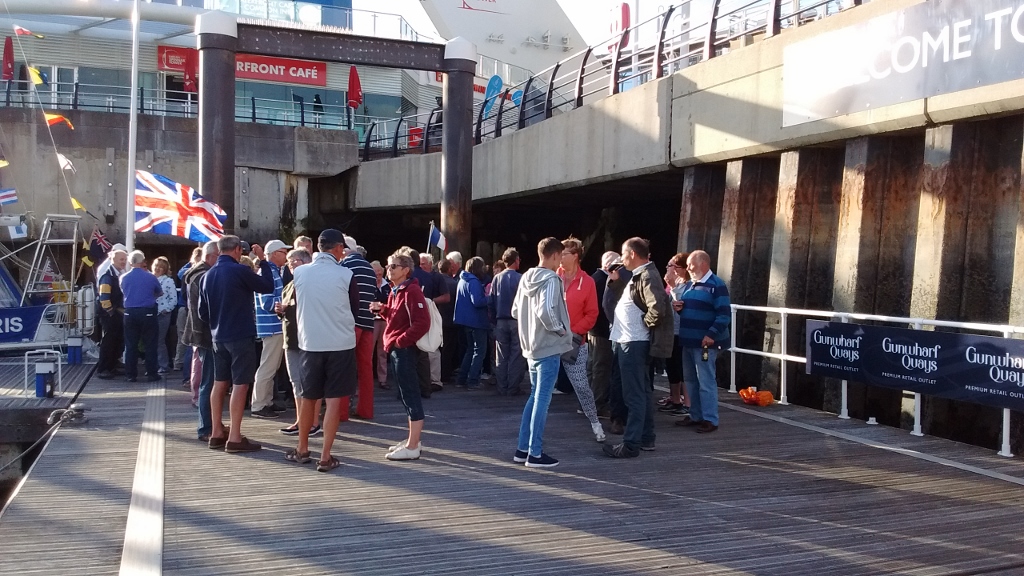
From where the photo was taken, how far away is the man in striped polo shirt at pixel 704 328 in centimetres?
850

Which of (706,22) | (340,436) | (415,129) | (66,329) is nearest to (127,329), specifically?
(66,329)

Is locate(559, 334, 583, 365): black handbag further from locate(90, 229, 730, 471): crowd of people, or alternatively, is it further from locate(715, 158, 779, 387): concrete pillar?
locate(715, 158, 779, 387): concrete pillar

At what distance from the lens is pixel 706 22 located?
12852 millimetres

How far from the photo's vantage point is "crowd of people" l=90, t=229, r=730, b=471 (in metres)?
6.86

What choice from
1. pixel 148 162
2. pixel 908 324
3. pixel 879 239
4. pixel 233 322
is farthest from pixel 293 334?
pixel 148 162

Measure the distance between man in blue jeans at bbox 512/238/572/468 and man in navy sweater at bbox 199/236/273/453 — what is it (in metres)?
2.42

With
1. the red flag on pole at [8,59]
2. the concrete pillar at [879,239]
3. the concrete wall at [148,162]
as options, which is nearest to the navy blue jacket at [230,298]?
the concrete pillar at [879,239]

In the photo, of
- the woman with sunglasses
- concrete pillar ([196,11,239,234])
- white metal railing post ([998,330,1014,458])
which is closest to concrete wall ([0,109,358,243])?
concrete pillar ([196,11,239,234])

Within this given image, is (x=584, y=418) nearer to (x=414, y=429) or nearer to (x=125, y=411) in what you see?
(x=414, y=429)

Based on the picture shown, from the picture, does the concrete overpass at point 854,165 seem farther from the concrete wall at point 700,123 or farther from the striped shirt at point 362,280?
the striped shirt at point 362,280

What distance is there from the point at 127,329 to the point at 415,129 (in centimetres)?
1539

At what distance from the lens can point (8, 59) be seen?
2730 centimetres

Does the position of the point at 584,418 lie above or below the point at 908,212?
below

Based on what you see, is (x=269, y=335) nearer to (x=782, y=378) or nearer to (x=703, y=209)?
(x=782, y=378)
